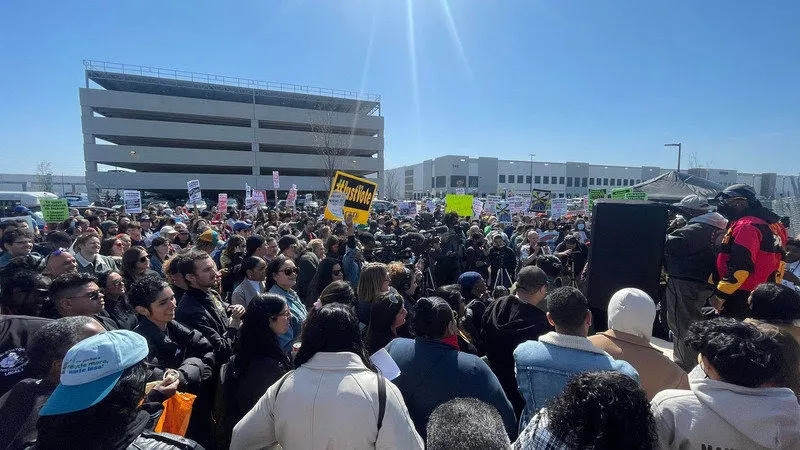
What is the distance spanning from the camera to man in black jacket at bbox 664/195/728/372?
177 inches

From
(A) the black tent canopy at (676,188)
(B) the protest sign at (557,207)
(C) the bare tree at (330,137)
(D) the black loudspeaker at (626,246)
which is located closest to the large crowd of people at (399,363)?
(D) the black loudspeaker at (626,246)

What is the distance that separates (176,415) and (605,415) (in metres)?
1.95

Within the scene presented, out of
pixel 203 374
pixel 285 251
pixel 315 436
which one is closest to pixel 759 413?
pixel 315 436

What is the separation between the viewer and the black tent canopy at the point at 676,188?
46.6 ft

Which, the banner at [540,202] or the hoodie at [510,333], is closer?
the hoodie at [510,333]

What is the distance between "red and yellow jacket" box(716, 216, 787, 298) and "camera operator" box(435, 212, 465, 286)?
3.60m

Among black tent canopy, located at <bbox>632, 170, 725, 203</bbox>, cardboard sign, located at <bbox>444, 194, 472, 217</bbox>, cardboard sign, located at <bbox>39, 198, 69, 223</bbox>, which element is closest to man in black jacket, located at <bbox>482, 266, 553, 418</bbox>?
cardboard sign, located at <bbox>444, 194, 472, 217</bbox>

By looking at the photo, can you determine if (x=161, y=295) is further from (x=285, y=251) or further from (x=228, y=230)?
(x=228, y=230)

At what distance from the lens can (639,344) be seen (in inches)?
94.3

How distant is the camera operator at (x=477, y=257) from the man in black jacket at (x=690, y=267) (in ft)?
10.1

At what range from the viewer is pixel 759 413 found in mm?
1530

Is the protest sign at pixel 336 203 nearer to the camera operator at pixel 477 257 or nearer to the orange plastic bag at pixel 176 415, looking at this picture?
the camera operator at pixel 477 257

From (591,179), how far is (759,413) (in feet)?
282

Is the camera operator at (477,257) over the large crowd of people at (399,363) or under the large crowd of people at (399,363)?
under
